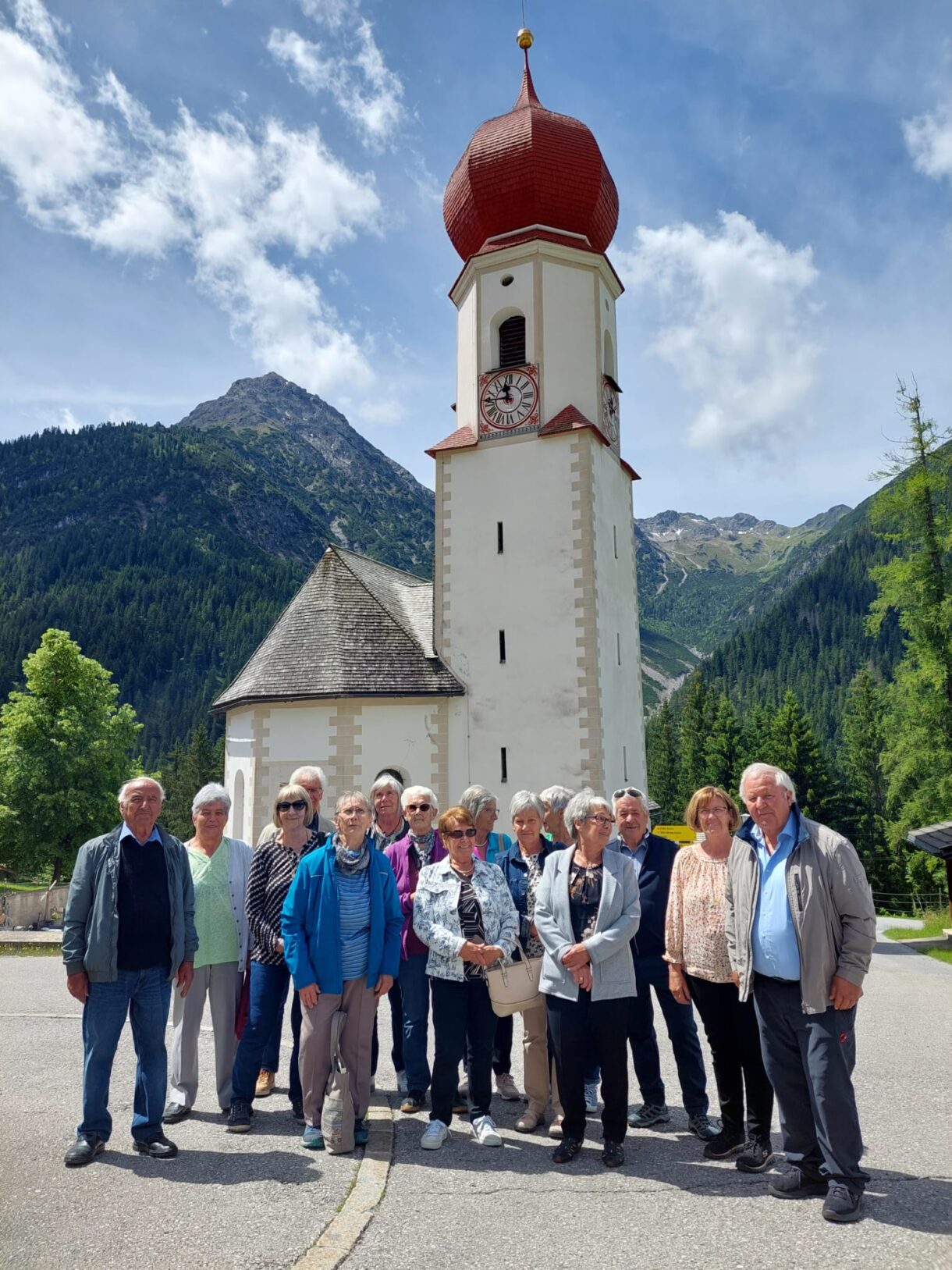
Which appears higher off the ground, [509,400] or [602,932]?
[509,400]

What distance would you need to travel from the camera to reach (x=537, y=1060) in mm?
5758

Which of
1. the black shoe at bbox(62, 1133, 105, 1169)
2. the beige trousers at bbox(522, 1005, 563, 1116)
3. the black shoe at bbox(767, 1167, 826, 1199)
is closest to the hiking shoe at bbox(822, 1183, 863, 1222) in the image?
the black shoe at bbox(767, 1167, 826, 1199)

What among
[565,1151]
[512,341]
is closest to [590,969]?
[565,1151]

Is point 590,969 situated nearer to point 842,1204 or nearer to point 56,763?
point 842,1204

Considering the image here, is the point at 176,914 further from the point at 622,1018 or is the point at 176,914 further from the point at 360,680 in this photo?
the point at 360,680

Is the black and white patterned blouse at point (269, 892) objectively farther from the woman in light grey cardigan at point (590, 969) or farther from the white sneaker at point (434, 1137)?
the woman in light grey cardigan at point (590, 969)

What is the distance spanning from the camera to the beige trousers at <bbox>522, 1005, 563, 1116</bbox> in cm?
571

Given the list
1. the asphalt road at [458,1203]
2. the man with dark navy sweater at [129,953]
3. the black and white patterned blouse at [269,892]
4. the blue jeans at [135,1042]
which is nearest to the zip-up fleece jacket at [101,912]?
the man with dark navy sweater at [129,953]

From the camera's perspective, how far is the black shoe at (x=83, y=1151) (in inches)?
196

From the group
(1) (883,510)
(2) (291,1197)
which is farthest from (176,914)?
(1) (883,510)

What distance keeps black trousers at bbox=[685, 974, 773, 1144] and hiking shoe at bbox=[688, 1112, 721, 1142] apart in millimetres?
247

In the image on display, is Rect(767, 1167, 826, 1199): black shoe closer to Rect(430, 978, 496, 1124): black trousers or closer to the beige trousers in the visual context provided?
the beige trousers

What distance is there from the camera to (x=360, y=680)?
1705 centimetres

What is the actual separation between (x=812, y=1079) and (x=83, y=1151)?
4153 mm
